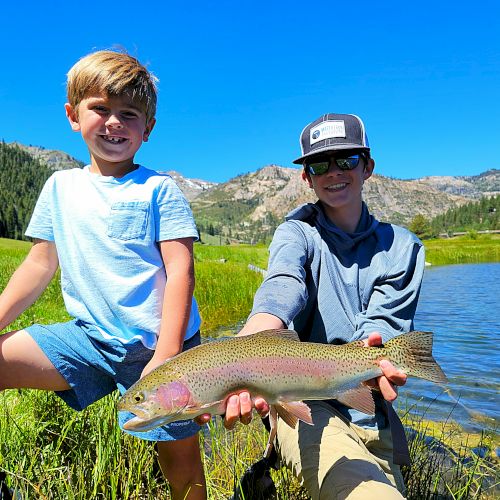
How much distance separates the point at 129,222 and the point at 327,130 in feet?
5.37

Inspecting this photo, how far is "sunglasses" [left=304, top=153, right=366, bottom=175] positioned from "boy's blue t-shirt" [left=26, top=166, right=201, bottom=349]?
1.12 m

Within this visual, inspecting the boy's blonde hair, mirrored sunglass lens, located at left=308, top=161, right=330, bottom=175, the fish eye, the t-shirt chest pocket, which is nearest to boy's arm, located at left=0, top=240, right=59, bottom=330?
the t-shirt chest pocket

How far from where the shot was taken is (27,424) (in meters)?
4.31

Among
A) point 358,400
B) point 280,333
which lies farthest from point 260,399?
point 358,400

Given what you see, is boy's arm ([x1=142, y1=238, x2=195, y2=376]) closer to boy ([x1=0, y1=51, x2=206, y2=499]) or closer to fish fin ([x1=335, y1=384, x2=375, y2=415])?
boy ([x1=0, y1=51, x2=206, y2=499])

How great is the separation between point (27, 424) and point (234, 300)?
36.2 feet

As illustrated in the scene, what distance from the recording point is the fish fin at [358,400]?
9.13 ft

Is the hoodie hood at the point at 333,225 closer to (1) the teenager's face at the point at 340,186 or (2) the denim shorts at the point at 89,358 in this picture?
(1) the teenager's face at the point at 340,186

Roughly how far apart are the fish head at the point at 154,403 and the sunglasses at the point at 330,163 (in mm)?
2090

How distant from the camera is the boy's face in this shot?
316cm

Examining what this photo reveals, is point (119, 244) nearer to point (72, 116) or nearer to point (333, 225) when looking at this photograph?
point (72, 116)

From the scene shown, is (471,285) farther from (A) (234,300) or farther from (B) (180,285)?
(B) (180,285)

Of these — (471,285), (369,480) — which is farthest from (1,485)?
(471,285)

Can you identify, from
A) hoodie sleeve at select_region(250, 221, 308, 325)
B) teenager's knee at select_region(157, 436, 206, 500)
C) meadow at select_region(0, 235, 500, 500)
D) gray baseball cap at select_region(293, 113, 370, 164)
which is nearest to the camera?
hoodie sleeve at select_region(250, 221, 308, 325)
